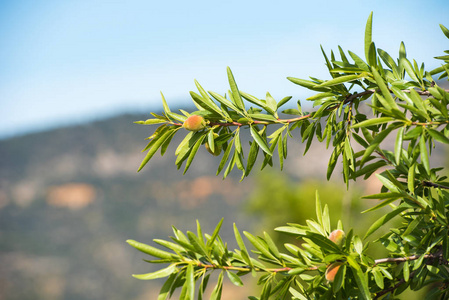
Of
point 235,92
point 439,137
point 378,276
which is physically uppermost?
point 235,92

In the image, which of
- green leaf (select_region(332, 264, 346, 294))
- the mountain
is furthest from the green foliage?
the mountain

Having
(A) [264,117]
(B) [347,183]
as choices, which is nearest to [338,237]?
(B) [347,183]

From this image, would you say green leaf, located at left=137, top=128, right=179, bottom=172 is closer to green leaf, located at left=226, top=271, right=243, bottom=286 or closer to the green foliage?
the green foliage

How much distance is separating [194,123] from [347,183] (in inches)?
8.2

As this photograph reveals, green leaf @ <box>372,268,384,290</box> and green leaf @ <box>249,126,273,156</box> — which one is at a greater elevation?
green leaf @ <box>249,126,273,156</box>

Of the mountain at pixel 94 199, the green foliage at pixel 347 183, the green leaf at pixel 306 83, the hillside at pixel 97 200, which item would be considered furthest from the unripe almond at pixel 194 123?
the mountain at pixel 94 199

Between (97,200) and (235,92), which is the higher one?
(235,92)

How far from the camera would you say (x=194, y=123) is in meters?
0.53

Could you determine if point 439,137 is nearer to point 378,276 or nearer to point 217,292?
point 378,276

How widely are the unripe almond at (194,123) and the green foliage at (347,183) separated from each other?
1cm

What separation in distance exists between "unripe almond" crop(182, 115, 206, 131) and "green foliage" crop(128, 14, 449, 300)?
12 millimetres

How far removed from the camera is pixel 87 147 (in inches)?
622

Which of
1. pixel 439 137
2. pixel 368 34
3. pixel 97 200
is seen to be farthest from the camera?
pixel 97 200

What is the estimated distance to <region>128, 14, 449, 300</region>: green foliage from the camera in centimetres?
43
